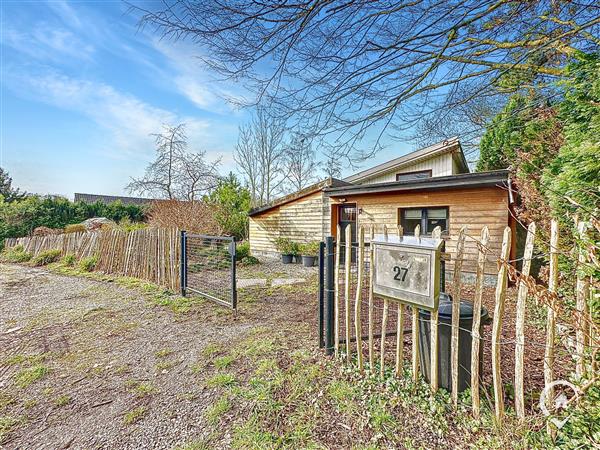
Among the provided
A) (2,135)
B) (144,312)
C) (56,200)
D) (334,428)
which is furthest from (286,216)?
(56,200)

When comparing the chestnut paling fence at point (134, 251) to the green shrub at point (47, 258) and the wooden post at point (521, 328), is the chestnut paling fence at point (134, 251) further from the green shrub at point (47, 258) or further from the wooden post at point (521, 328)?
the wooden post at point (521, 328)

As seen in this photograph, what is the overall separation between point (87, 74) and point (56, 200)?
14.9 meters

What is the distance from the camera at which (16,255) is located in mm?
11656

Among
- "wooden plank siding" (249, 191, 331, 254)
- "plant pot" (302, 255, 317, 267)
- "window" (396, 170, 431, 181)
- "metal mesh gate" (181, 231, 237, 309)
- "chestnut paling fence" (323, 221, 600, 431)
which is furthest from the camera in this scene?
"window" (396, 170, 431, 181)

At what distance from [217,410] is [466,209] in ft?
23.3

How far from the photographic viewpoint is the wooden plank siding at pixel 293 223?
10516 millimetres

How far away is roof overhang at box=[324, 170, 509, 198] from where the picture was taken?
20.9 feet

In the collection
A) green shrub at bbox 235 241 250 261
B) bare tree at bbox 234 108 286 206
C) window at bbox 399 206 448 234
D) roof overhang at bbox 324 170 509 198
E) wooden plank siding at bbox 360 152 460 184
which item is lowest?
green shrub at bbox 235 241 250 261

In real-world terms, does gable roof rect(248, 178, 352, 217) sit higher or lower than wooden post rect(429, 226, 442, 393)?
higher

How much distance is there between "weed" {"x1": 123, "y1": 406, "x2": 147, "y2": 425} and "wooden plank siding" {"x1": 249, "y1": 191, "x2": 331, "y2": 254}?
8.40m

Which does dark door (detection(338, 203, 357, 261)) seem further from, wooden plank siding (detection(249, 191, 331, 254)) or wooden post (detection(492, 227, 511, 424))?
wooden post (detection(492, 227, 511, 424))

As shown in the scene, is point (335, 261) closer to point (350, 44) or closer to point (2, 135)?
point (350, 44)

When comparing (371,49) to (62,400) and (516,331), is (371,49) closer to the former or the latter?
(516,331)

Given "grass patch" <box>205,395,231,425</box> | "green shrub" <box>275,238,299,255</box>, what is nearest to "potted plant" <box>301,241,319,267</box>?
"green shrub" <box>275,238,299,255</box>
